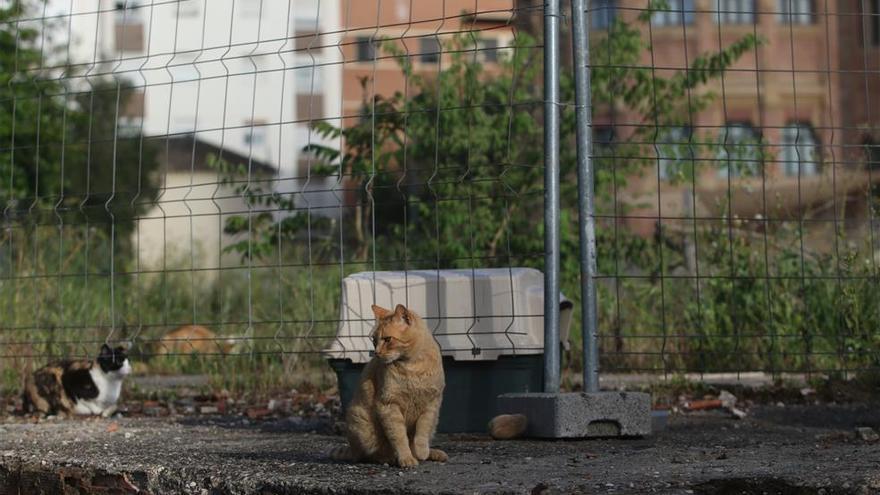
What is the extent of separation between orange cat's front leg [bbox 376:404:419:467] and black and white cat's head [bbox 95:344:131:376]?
3234mm

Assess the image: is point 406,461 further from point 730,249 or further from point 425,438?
point 730,249

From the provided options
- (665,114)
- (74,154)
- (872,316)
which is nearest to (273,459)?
(872,316)

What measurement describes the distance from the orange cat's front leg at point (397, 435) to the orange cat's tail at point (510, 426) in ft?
2.22

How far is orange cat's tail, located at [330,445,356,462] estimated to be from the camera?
377 centimetres

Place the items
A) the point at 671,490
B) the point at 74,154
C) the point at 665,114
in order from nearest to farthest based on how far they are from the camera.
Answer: the point at 671,490
the point at 665,114
the point at 74,154

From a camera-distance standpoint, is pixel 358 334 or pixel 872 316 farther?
pixel 872 316

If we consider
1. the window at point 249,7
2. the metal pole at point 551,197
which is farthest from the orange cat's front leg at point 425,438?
the window at point 249,7

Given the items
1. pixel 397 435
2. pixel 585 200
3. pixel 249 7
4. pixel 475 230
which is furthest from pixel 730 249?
pixel 249 7

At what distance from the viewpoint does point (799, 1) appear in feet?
101

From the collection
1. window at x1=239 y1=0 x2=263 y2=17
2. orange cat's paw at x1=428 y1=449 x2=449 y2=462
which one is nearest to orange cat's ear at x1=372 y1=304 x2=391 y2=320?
orange cat's paw at x1=428 y1=449 x2=449 y2=462

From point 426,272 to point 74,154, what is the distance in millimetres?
14470

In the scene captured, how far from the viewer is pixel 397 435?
11.9 feet

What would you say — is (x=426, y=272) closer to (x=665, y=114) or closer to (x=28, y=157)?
(x=665, y=114)

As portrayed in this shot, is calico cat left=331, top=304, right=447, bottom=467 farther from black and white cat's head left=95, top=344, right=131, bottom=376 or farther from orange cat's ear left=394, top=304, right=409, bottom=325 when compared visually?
black and white cat's head left=95, top=344, right=131, bottom=376
